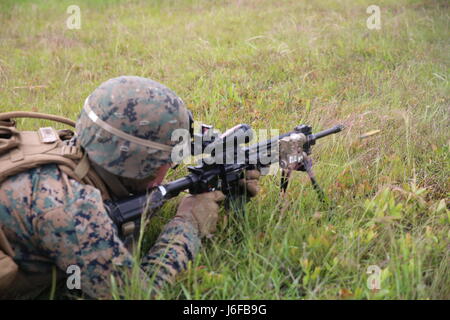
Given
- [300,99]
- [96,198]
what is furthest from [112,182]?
[300,99]

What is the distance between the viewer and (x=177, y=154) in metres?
2.82

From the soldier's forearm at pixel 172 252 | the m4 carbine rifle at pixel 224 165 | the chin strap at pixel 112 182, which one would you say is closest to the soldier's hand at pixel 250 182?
the m4 carbine rifle at pixel 224 165

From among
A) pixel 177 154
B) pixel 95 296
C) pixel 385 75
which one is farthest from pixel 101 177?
→ pixel 385 75

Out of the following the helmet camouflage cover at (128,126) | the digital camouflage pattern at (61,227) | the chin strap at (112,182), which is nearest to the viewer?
the digital camouflage pattern at (61,227)

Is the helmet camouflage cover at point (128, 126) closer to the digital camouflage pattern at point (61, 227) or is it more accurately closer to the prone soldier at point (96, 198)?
the prone soldier at point (96, 198)

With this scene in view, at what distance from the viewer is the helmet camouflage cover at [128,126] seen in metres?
2.60

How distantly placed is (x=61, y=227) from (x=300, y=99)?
394cm

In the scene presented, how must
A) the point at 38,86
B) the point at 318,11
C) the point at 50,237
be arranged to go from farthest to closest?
the point at 318,11, the point at 38,86, the point at 50,237

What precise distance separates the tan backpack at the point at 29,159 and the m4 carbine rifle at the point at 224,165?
239 millimetres

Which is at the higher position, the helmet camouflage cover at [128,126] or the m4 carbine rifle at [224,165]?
the helmet camouflage cover at [128,126]

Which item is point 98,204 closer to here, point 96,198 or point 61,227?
point 96,198

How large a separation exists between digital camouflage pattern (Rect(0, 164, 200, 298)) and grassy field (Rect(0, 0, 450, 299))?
0.24 m
